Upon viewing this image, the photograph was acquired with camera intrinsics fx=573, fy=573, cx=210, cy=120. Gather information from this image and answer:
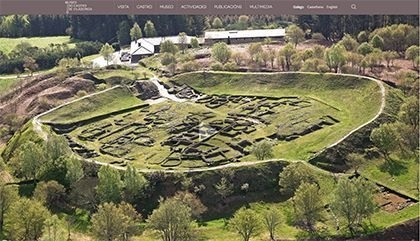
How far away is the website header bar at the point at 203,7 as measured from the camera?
771 inches

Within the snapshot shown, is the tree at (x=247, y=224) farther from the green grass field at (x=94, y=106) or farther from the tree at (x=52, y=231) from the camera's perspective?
the green grass field at (x=94, y=106)

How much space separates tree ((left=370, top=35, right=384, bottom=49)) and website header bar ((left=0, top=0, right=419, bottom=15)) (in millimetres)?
58168

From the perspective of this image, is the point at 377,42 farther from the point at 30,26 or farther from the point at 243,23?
the point at 30,26

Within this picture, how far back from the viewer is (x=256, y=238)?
132 feet

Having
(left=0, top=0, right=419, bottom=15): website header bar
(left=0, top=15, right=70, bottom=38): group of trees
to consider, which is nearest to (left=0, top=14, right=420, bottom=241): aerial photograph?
(left=0, top=15, right=70, bottom=38): group of trees

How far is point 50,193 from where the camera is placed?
45.9m

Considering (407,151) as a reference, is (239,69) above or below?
above

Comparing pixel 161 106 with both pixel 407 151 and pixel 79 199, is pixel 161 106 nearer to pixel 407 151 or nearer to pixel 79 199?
pixel 79 199

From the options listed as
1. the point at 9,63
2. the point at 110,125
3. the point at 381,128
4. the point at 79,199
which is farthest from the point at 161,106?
the point at 9,63

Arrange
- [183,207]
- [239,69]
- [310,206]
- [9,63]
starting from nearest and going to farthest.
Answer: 1. [183,207]
2. [310,206]
3. [239,69]
4. [9,63]

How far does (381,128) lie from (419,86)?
1395 cm

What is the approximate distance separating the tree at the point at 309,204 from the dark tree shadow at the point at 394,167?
31.4ft

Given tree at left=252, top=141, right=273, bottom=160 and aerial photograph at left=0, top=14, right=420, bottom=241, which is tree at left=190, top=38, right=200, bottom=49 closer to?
aerial photograph at left=0, top=14, right=420, bottom=241

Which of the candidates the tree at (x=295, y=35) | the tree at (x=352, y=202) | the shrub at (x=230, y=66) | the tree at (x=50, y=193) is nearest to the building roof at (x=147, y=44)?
the tree at (x=295, y=35)
